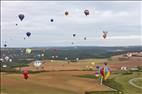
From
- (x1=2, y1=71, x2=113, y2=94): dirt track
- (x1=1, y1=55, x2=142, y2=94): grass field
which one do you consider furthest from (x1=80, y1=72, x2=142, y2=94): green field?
(x1=2, y1=71, x2=113, y2=94): dirt track

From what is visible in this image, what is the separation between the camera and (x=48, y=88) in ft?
220

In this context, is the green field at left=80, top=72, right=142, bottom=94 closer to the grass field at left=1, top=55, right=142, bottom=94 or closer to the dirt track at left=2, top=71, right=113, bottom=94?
the grass field at left=1, top=55, right=142, bottom=94

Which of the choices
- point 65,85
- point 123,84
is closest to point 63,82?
point 65,85

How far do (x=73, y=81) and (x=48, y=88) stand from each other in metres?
10.3

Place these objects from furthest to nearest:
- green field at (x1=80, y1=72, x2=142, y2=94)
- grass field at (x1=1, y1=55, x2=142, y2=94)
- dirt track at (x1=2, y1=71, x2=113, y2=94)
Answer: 1. dirt track at (x1=2, y1=71, x2=113, y2=94)
2. grass field at (x1=1, y1=55, x2=142, y2=94)
3. green field at (x1=80, y1=72, x2=142, y2=94)

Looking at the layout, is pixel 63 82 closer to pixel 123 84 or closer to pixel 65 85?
pixel 65 85

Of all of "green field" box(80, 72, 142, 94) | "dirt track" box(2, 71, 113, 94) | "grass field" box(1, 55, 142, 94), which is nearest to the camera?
"green field" box(80, 72, 142, 94)

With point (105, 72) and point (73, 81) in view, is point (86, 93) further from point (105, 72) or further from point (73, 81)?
point (73, 81)

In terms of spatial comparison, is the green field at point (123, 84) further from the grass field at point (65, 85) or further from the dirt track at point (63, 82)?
the dirt track at point (63, 82)

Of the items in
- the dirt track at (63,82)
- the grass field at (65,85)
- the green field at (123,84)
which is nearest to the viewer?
the green field at (123,84)

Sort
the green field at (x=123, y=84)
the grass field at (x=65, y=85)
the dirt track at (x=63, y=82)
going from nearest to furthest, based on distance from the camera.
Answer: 1. the green field at (x=123, y=84)
2. the grass field at (x=65, y=85)
3. the dirt track at (x=63, y=82)

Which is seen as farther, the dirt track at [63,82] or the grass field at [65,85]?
the dirt track at [63,82]

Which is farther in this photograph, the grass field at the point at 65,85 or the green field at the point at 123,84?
the grass field at the point at 65,85

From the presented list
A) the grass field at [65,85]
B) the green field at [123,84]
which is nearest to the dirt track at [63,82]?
the grass field at [65,85]
